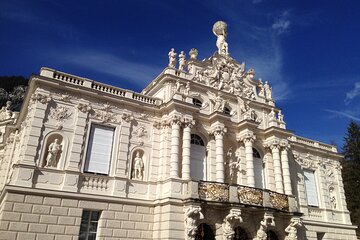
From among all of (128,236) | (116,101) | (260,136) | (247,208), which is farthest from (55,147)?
(260,136)

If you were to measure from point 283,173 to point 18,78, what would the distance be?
82390 mm

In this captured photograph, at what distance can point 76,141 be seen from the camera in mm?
17891

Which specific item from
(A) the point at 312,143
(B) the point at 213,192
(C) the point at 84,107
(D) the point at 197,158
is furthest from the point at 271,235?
(C) the point at 84,107

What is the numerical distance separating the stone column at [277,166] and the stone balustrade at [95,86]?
961cm

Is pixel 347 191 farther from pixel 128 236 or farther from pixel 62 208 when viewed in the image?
pixel 62 208

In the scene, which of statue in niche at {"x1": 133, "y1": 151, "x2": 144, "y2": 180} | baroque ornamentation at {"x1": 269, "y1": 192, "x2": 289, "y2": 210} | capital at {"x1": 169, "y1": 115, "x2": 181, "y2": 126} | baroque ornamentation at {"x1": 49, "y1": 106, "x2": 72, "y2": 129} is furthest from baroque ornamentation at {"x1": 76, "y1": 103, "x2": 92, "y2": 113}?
baroque ornamentation at {"x1": 269, "y1": 192, "x2": 289, "y2": 210}

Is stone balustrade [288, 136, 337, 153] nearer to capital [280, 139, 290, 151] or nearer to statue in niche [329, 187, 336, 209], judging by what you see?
capital [280, 139, 290, 151]

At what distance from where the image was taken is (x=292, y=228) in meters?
20.8

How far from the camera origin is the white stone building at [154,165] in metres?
16.3

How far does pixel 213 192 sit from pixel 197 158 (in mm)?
3313

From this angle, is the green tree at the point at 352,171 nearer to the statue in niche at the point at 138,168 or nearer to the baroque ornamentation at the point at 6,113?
the statue in niche at the point at 138,168

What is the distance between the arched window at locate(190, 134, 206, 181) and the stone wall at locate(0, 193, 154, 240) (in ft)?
13.3

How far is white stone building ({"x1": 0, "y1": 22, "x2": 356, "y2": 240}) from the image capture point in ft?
53.5

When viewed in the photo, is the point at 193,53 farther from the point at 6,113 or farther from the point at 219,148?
the point at 6,113
